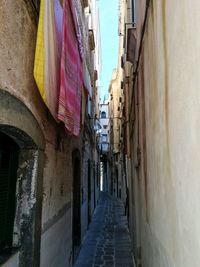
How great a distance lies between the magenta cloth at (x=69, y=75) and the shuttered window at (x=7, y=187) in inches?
30.4

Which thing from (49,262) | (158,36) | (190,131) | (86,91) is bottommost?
(49,262)

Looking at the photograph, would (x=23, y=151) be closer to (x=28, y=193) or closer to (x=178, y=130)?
(x=28, y=193)

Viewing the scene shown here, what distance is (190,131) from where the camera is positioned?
1669 mm

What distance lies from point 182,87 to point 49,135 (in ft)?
9.68

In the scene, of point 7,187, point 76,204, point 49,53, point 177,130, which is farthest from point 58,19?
point 76,204

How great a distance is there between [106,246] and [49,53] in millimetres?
6635

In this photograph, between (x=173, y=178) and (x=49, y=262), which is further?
(x=49, y=262)

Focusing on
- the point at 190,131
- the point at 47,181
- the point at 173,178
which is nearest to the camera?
the point at 190,131

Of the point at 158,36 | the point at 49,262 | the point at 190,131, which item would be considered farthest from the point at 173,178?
the point at 49,262

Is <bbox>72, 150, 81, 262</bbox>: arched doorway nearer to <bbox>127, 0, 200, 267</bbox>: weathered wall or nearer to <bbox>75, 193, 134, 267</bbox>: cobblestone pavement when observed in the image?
<bbox>75, 193, 134, 267</bbox>: cobblestone pavement

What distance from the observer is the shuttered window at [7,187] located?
3.33 m

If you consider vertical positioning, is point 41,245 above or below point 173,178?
below

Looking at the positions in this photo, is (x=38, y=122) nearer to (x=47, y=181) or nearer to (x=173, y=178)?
(x=47, y=181)

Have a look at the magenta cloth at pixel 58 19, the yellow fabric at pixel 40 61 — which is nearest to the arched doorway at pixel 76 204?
the magenta cloth at pixel 58 19
